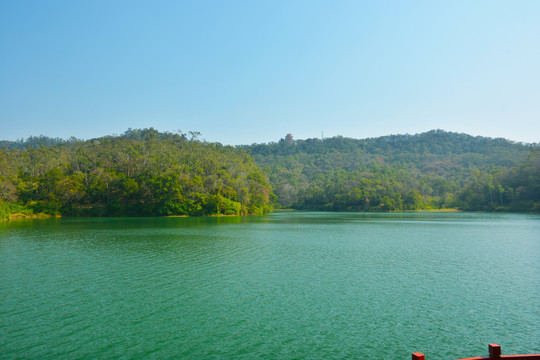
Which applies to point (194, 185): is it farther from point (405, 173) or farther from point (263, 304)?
point (405, 173)

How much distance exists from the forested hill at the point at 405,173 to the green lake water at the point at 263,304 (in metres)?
67.2

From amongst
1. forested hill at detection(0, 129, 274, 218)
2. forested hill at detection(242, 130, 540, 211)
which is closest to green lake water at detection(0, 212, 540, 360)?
forested hill at detection(0, 129, 274, 218)

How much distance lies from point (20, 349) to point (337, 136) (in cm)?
19159

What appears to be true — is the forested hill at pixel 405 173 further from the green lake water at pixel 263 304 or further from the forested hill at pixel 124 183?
the green lake water at pixel 263 304

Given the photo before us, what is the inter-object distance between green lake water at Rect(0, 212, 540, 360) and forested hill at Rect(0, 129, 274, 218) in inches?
1681

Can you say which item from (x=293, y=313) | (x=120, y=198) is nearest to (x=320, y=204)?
(x=120, y=198)

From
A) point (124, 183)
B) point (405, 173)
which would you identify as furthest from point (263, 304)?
point (405, 173)

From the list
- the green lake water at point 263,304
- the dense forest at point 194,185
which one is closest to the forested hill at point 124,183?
the dense forest at point 194,185

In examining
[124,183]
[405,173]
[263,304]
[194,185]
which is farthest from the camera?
[405,173]

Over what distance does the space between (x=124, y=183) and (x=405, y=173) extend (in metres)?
87.5

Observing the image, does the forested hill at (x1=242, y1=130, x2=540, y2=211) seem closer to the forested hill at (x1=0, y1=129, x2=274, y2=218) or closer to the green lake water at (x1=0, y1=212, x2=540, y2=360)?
the forested hill at (x1=0, y1=129, x2=274, y2=218)

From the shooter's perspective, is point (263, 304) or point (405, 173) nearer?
point (263, 304)

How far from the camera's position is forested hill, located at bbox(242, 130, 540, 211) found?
79.9m

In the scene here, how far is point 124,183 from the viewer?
63406 millimetres
